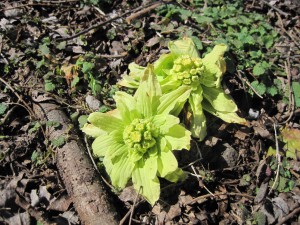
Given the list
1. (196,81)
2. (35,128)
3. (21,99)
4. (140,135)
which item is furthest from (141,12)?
(140,135)

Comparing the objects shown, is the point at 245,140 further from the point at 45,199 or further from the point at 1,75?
the point at 1,75

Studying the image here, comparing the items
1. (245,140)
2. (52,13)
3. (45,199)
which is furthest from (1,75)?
(245,140)

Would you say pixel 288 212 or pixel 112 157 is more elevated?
pixel 112 157

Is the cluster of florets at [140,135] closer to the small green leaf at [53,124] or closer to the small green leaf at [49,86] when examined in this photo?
the small green leaf at [53,124]

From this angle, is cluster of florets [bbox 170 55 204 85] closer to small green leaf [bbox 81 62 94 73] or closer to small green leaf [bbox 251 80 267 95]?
small green leaf [bbox 251 80 267 95]

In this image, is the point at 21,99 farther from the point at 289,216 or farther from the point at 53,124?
the point at 289,216

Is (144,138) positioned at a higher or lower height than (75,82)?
higher

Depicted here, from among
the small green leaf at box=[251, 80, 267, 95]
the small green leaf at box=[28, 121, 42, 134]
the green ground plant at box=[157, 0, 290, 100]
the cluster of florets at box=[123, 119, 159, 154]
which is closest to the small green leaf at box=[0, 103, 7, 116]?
the small green leaf at box=[28, 121, 42, 134]
